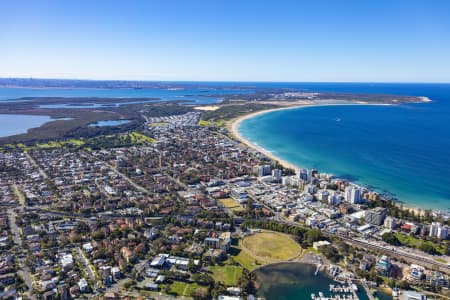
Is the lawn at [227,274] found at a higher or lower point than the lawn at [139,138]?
lower

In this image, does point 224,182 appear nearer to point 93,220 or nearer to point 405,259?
point 93,220

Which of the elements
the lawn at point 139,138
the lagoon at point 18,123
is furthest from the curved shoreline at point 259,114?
the lagoon at point 18,123

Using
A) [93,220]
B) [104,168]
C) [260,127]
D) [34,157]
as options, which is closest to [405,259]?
[93,220]

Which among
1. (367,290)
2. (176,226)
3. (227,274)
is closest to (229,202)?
(176,226)

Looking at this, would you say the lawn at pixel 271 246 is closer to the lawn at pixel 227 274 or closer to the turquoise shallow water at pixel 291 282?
the turquoise shallow water at pixel 291 282

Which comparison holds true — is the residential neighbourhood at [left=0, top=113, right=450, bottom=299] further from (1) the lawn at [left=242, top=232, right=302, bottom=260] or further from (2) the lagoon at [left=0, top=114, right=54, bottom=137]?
(2) the lagoon at [left=0, top=114, right=54, bottom=137]

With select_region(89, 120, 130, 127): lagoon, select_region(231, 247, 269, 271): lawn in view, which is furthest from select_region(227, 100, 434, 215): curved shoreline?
select_region(89, 120, 130, 127): lagoon

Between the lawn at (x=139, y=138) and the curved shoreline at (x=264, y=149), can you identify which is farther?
the lawn at (x=139, y=138)
